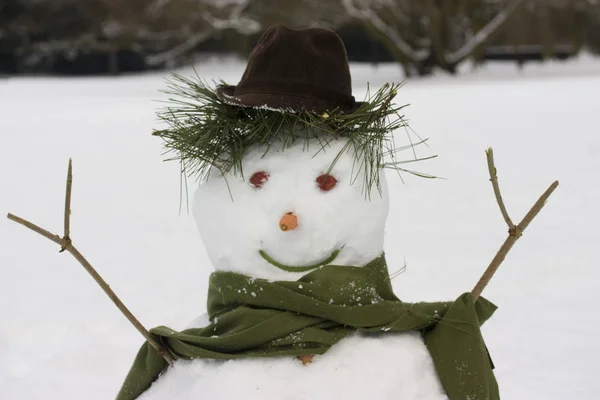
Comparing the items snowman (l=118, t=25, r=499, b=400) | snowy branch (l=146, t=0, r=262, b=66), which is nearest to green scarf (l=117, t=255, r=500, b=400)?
snowman (l=118, t=25, r=499, b=400)

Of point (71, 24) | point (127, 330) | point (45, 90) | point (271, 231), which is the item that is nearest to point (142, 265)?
point (127, 330)

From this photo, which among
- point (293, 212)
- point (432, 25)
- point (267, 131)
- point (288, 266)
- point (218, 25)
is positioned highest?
point (218, 25)

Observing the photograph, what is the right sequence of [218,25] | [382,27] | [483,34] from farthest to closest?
1. [218,25]
2. [382,27]
3. [483,34]

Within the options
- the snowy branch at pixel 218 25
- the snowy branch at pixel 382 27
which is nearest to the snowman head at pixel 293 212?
the snowy branch at pixel 382 27

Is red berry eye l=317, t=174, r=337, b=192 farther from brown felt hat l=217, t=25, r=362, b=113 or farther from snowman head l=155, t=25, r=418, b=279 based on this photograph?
brown felt hat l=217, t=25, r=362, b=113

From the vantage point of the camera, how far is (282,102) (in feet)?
4.39

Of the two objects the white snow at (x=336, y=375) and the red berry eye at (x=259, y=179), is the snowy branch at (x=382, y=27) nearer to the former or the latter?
the red berry eye at (x=259, y=179)

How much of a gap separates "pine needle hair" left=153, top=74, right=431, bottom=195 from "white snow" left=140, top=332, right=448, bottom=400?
310 millimetres

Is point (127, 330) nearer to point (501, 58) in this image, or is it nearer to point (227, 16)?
point (227, 16)

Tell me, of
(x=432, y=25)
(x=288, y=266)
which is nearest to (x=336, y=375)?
(x=288, y=266)

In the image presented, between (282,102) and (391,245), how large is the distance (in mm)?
2758

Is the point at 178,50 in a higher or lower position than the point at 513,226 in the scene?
higher

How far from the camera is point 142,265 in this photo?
12.6 feet

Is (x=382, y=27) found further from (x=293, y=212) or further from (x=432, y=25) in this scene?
(x=293, y=212)
